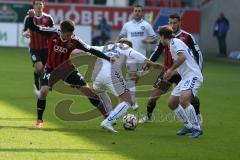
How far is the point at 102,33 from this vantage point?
1681 inches

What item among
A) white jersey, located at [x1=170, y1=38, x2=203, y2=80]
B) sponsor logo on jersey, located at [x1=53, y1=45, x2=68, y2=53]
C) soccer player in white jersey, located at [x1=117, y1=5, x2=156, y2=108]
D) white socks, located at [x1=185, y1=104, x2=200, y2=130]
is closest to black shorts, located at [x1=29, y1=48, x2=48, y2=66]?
soccer player in white jersey, located at [x1=117, y1=5, x2=156, y2=108]

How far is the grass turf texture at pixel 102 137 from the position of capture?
39.0ft

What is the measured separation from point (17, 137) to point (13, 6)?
1211 inches

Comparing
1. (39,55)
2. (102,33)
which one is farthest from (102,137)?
(102,33)

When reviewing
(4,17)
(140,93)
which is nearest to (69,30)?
(140,93)

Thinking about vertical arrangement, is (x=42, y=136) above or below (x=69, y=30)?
below

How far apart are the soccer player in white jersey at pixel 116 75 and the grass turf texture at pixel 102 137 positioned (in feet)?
1.31

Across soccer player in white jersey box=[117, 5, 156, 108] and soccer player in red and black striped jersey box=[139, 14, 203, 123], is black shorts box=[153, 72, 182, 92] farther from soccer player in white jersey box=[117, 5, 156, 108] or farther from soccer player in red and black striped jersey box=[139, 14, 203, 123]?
soccer player in white jersey box=[117, 5, 156, 108]

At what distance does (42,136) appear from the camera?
523 inches

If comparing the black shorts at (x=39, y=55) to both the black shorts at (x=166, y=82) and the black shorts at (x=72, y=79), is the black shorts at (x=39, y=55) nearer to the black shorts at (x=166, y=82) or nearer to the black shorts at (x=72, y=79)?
the black shorts at (x=166, y=82)

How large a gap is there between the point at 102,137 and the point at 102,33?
96.4 feet

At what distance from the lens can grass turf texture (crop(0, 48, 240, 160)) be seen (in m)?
11.9

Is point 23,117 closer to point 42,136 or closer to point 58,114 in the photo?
point 58,114

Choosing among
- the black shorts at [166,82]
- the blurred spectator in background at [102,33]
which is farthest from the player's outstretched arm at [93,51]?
the blurred spectator in background at [102,33]
